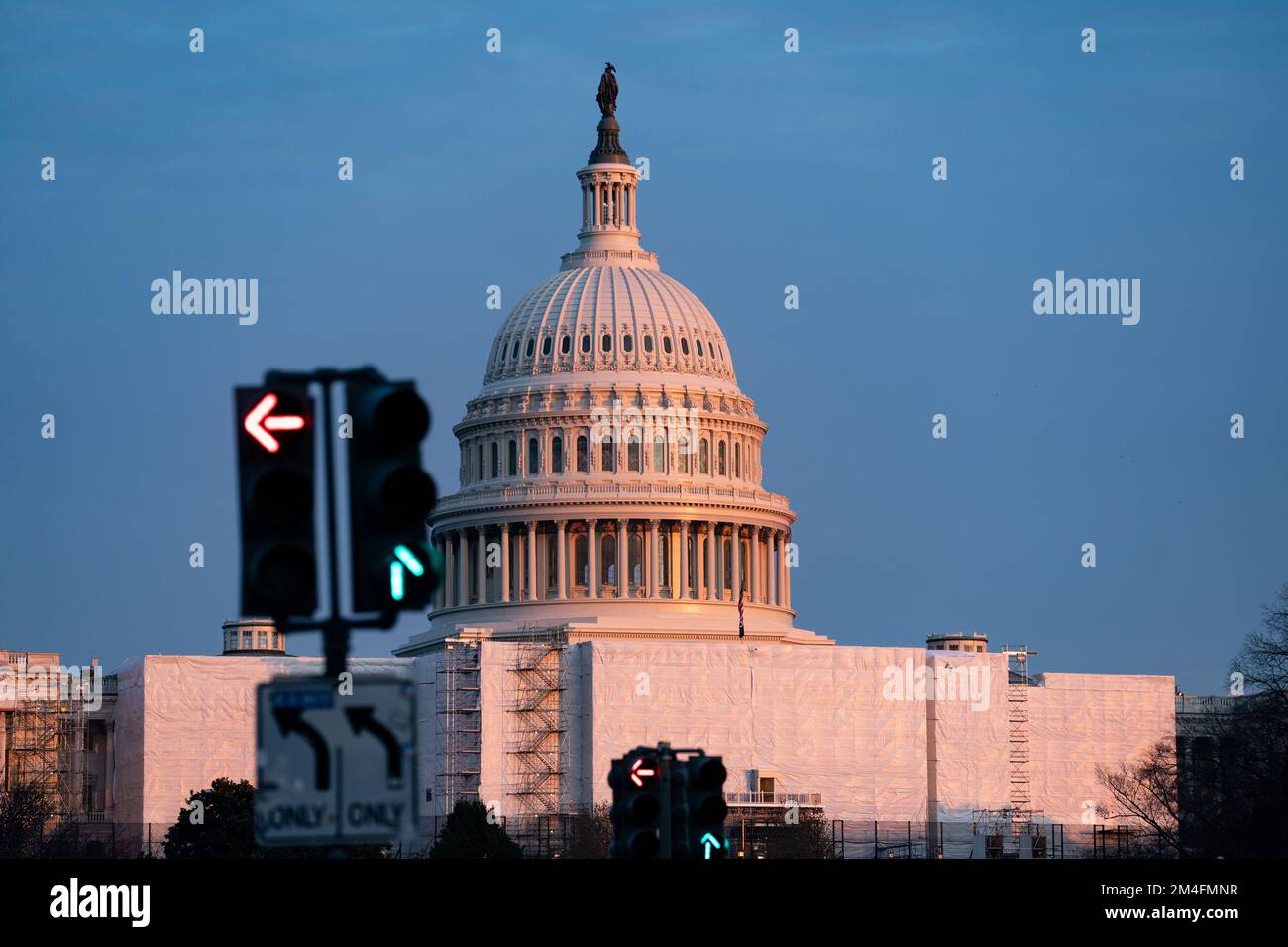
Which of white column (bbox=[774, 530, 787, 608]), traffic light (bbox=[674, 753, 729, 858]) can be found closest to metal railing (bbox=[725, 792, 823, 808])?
white column (bbox=[774, 530, 787, 608])

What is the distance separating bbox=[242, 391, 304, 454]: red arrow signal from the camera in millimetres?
26250

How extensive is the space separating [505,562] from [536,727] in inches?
719

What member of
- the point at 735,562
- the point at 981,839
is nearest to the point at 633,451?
the point at 735,562

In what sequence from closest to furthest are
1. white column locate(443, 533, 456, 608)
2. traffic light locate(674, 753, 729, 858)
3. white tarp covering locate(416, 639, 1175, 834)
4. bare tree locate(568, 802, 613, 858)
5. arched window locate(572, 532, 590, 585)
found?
traffic light locate(674, 753, 729, 858) → bare tree locate(568, 802, 613, 858) → white tarp covering locate(416, 639, 1175, 834) → arched window locate(572, 532, 590, 585) → white column locate(443, 533, 456, 608)

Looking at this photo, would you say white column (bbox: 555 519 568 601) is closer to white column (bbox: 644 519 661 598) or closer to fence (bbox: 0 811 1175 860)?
white column (bbox: 644 519 661 598)

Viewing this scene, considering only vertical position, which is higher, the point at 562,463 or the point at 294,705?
the point at 562,463

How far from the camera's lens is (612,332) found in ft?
602

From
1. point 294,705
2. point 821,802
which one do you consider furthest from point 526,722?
point 294,705

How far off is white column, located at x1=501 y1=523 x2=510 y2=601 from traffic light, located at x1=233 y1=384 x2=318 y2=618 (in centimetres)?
15027

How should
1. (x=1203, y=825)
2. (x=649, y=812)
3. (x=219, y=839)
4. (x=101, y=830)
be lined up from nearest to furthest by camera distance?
(x=649, y=812)
(x=1203, y=825)
(x=219, y=839)
(x=101, y=830)
